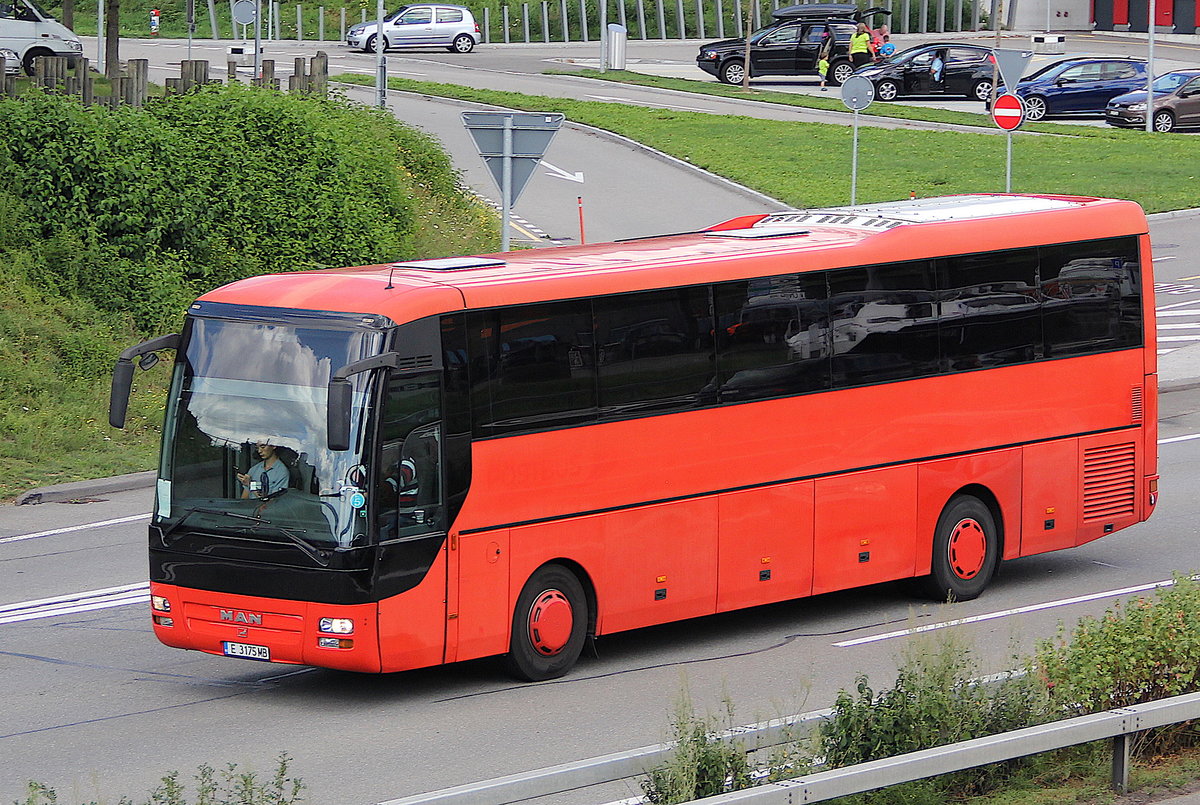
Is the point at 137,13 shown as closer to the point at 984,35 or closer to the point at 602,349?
the point at 984,35

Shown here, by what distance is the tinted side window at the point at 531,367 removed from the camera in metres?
11.0

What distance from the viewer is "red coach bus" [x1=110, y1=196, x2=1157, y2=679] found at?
1059 cm

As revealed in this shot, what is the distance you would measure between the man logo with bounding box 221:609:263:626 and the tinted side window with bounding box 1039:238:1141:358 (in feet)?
22.9

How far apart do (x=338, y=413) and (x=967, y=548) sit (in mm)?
5987

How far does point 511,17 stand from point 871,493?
214ft

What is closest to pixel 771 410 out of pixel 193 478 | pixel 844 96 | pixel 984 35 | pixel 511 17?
pixel 193 478

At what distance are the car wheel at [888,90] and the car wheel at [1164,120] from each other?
28.5 ft

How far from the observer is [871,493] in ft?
43.0

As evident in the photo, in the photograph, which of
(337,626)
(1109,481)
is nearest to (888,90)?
(1109,481)

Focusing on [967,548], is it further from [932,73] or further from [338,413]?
[932,73]

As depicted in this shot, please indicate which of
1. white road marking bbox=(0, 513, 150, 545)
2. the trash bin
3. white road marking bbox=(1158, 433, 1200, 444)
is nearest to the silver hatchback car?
the trash bin

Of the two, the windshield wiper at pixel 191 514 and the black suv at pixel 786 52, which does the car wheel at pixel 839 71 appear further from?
the windshield wiper at pixel 191 514

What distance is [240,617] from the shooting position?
10.8m

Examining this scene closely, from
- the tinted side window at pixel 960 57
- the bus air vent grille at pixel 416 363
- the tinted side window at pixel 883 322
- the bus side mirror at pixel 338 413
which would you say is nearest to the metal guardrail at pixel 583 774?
the bus side mirror at pixel 338 413
